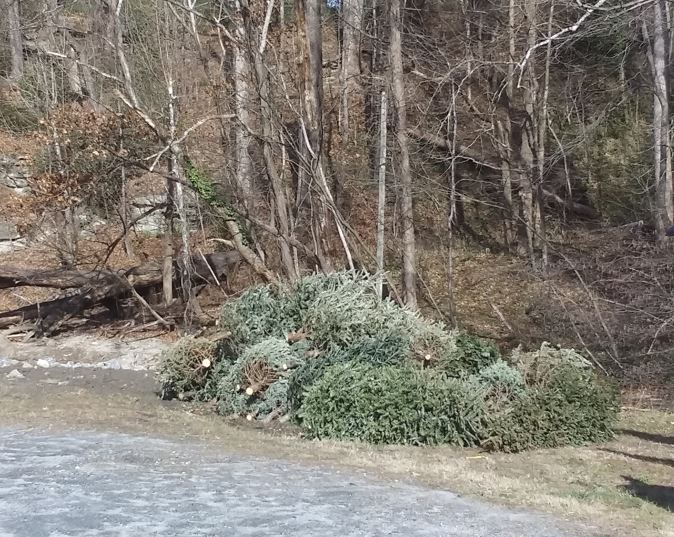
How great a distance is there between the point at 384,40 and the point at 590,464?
1562 cm

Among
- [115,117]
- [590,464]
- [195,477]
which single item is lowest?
[590,464]

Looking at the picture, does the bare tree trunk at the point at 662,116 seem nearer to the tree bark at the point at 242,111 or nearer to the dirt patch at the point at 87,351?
the tree bark at the point at 242,111

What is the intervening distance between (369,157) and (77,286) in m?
9.64

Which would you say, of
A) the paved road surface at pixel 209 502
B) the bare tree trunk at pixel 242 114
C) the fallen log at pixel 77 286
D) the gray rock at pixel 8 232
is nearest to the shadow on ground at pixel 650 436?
the paved road surface at pixel 209 502

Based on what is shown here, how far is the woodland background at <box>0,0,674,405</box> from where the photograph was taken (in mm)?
15461

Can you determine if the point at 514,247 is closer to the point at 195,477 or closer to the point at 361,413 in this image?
the point at 361,413

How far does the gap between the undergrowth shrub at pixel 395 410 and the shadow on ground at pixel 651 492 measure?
208cm

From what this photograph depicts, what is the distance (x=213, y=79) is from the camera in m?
18.5

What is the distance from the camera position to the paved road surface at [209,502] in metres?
5.07

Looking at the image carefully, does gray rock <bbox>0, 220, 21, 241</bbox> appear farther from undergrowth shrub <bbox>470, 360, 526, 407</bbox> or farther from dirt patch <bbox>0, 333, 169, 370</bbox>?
undergrowth shrub <bbox>470, 360, 526, 407</bbox>

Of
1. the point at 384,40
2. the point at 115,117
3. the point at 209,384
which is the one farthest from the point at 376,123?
the point at 209,384

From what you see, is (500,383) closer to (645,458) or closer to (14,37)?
(645,458)

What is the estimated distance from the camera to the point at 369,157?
2419cm

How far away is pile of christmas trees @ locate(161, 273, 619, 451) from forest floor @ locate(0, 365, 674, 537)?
295 millimetres
